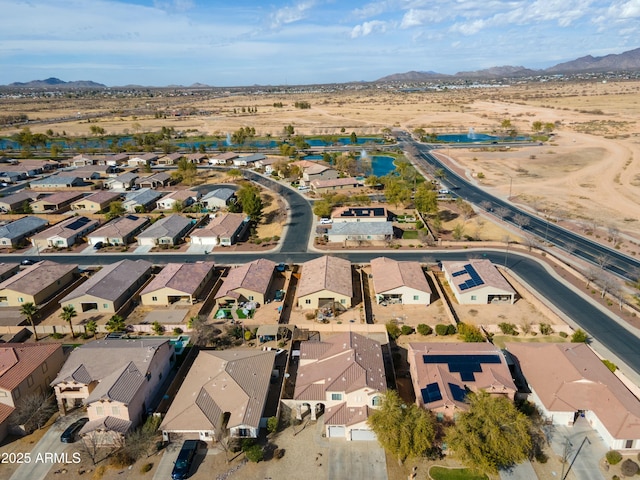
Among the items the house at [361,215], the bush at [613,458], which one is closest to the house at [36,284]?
the house at [361,215]

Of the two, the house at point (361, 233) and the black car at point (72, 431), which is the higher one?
the house at point (361, 233)

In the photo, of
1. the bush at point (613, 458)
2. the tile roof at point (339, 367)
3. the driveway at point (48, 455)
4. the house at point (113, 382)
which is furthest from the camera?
the tile roof at point (339, 367)

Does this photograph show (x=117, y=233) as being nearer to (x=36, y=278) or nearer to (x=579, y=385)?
(x=36, y=278)

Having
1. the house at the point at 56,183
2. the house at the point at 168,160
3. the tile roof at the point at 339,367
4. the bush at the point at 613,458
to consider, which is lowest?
the bush at the point at 613,458

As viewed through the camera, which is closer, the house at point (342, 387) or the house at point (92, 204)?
the house at point (342, 387)

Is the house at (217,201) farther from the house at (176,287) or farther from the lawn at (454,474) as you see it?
the lawn at (454,474)

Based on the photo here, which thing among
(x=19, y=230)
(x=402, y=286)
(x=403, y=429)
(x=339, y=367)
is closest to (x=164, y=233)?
(x=19, y=230)

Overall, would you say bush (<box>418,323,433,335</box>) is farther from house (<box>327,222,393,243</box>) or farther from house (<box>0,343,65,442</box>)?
house (<box>0,343,65,442</box>)

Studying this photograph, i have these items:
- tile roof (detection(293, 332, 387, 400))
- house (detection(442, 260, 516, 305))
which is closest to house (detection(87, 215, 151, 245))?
tile roof (detection(293, 332, 387, 400))

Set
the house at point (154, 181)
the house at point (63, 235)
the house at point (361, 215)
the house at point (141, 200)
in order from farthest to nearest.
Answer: the house at point (154, 181), the house at point (141, 200), the house at point (361, 215), the house at point (63, 235)
